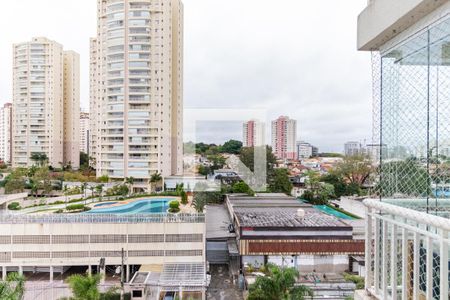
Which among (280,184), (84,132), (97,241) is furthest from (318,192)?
(84,132)

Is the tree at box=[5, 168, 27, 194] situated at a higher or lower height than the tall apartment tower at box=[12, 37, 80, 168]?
lower

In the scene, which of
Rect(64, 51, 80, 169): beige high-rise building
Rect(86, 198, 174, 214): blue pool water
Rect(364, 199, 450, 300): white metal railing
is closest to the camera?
Rect(364, 199, 450, 300): white metal railing

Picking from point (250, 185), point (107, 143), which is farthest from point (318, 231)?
point (107, 143)

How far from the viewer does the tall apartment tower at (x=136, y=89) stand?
14.0 meters

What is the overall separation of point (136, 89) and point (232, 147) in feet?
17.3

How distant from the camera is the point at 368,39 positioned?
1.42 metres

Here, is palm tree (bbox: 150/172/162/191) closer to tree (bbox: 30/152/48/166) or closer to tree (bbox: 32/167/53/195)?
tree (bbox: 32/167/53/195)

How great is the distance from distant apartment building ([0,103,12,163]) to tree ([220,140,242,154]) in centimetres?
2181

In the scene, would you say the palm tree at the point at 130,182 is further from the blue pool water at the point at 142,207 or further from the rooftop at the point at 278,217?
the rooftop at the point at 278,217

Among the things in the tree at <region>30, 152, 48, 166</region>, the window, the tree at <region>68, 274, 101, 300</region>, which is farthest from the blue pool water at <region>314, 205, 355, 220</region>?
the tree at <region>30, 152, 48, 166</region>

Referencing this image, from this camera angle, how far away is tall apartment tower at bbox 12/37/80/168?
60.9 ft

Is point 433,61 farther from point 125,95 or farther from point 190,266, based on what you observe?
point 125,95

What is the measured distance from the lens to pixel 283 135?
77.2 feet

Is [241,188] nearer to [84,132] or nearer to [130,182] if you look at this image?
[130,182]
